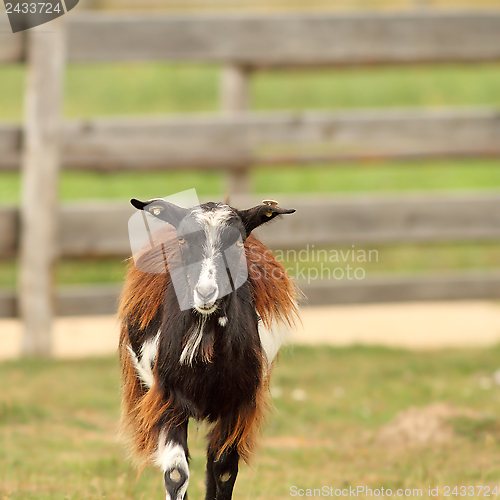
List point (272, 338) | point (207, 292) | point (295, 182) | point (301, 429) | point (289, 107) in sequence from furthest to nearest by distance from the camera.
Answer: point (289, 107) < point (295, 182) < point (301, 429) < point (272, 338) < point (207, 292)

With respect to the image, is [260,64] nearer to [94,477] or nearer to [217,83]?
[94,477]

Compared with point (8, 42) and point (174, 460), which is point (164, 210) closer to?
point (174, 460)

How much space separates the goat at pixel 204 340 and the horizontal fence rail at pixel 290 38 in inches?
147

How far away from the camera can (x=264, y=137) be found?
6.10 metres

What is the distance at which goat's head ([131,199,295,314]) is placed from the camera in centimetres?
227

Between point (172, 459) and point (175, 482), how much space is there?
0.08 m

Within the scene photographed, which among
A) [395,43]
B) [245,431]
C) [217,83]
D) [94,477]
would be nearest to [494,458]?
[245,431]

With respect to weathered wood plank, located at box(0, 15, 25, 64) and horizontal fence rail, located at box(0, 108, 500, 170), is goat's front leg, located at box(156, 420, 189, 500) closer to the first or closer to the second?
horizontal fence rail, located at box(0, 108, 500, 170)

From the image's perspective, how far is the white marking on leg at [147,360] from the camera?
2.66m

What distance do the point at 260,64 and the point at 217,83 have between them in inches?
457

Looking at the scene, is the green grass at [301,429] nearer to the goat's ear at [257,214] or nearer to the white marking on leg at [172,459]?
the white marking on leg at [172,459]

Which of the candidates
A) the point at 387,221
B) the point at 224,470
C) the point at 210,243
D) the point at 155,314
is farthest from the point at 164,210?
the point at 387,221

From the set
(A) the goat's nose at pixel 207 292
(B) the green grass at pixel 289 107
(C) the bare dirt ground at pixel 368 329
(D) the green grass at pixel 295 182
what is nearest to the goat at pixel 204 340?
(A) the goat's nose at pixel 207 292

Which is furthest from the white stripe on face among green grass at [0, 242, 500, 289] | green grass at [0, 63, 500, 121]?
green grass at [0, 63, 500, 121]
